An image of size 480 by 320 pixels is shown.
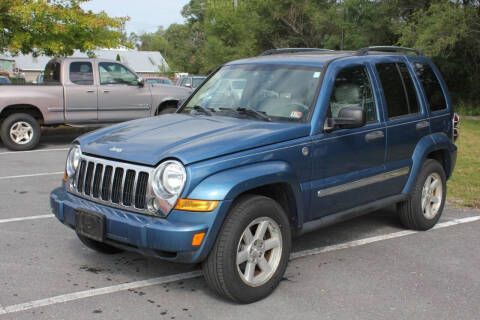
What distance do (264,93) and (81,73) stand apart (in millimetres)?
8657

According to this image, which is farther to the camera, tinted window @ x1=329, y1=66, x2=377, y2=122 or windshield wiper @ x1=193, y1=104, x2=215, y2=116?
windshield wiper @ x1=193, y1=104, x2=215, y2=116

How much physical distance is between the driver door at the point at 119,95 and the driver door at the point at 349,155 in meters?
8.66

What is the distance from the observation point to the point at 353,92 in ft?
16.8

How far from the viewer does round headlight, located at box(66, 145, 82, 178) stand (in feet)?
15.0

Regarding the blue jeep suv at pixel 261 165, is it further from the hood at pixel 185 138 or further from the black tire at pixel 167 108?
the black tire at pixel 167 108

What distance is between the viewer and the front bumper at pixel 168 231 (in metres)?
3.71

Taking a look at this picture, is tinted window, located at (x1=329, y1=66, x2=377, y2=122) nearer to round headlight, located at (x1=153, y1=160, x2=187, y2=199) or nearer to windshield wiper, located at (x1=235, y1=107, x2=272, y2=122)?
windshield wiper, located at (x1=235, y1=107, x2=272, y2=122)

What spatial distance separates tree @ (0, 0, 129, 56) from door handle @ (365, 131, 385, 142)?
11289mm

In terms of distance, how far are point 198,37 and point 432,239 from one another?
291ft

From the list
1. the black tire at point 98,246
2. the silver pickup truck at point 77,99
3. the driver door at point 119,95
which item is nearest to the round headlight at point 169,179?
the black tire at point 98,246

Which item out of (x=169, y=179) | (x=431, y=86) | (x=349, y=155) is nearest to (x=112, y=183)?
(x=169, y=179)

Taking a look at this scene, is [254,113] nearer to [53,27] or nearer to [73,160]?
[73,160]

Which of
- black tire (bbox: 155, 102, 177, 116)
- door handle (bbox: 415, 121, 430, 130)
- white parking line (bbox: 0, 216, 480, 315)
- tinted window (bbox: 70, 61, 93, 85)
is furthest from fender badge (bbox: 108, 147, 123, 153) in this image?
black tire (bbox: 155, 102, 177, 116)

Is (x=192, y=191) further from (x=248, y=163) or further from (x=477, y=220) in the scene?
(x=477, y=220)
